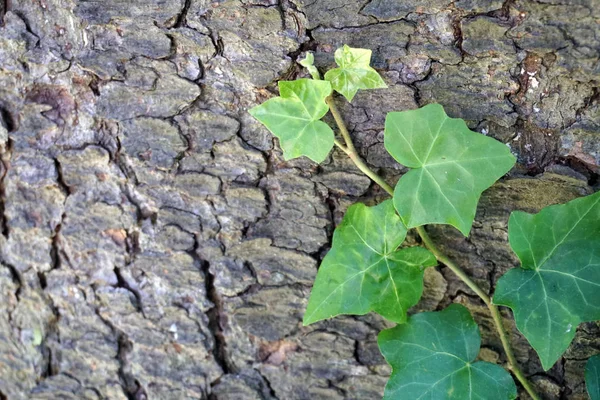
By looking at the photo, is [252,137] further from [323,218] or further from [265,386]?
[265,386]

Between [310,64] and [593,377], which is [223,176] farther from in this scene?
[593,377]

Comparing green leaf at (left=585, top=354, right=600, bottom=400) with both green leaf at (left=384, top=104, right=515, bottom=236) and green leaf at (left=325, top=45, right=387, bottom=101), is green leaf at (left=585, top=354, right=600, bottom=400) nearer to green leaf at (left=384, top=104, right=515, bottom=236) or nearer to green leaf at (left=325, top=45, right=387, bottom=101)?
green leaf at (left=384, top=104, right=515, bottom=236)

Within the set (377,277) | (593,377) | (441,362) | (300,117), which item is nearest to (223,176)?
(300,117)

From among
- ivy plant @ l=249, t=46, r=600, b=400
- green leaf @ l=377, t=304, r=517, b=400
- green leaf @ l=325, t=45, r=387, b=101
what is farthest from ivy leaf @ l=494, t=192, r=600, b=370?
green leaf @ l=325, t=45, r=387, b=101

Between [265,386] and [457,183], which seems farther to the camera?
[265,386]

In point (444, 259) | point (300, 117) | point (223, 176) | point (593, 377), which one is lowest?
point (593, 377)

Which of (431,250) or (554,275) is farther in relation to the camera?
(431,250)

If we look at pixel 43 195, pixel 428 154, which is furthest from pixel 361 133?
pixel 43 195

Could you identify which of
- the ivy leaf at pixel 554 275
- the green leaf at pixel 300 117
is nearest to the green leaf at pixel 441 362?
the ivy leaf at pixel 554 275
